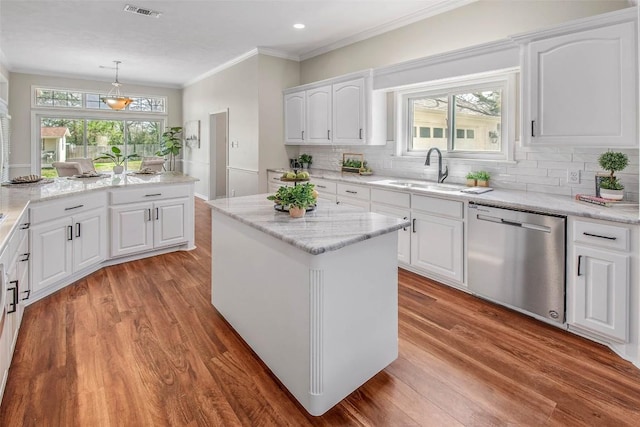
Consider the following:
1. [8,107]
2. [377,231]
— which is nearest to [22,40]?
[8,107]

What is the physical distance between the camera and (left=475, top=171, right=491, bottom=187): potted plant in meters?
3.60

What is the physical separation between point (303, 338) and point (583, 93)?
257 centimetres

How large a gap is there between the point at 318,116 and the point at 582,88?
3341mm

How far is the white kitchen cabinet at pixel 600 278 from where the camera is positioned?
2254mm

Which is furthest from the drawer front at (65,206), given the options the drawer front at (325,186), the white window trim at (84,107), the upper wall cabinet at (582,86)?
the white window trim at (84,107)

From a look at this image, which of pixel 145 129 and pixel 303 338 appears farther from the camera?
pixel 145 129

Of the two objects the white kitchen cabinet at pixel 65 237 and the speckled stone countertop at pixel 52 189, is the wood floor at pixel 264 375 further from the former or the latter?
the speckled stone countertop at pixel 52 189

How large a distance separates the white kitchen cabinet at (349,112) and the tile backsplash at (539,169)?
481 mm

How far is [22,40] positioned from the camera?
5457 millimetres

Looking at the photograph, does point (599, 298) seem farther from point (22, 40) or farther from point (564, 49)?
point (22, 40)

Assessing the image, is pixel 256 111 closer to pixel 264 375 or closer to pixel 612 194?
pixel 264 375

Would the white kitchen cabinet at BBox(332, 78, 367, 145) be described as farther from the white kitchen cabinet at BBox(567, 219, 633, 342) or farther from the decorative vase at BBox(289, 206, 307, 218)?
the white kitchen cabinet at BBox(567, 219, 633, 342)

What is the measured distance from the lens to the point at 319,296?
171 centimetres

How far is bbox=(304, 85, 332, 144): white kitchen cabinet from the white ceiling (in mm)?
778
